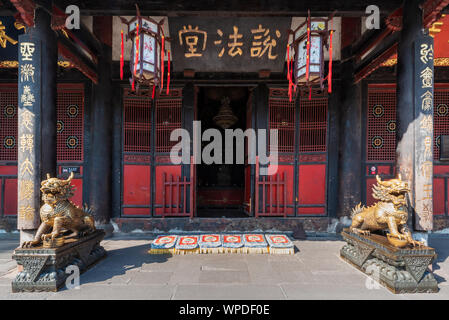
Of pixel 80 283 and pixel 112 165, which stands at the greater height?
pixel 112 165

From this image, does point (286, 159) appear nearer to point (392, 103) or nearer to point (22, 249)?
point (392, 103)

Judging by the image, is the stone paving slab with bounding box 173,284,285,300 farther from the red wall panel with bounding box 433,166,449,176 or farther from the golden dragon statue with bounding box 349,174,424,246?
the red wall panel with bounding box 433,166,449,176

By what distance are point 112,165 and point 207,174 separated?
17.2 ft

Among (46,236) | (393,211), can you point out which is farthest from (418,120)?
(46,236)

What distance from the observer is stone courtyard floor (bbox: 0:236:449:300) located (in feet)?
10.9

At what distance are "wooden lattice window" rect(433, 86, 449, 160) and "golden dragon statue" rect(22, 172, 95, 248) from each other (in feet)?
30.2

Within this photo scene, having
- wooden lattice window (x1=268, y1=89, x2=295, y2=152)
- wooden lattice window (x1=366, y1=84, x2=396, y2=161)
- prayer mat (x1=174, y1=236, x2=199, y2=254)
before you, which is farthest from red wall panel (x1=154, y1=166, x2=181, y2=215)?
wooden lattice window (x1=366, y1=84, x2=396, y2=161)

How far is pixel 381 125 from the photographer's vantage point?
270 inches

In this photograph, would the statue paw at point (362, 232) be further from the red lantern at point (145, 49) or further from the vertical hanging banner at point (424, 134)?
the red lantern at point (145, 49)

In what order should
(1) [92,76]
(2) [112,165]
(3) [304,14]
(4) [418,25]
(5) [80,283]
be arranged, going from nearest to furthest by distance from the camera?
(5) [80,283]
(4) [418,25]
(3) [304,14]
(1) [92,76]
(2) [112,165]

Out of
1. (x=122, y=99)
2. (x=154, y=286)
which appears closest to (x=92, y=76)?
(x=122, y=99)

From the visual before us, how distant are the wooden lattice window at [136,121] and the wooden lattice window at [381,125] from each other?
6.40 meters

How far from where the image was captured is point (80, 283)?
3.68 m

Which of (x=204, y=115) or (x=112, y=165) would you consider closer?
(x=112, y=165)
